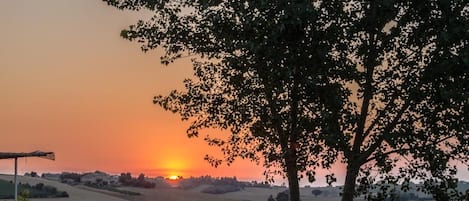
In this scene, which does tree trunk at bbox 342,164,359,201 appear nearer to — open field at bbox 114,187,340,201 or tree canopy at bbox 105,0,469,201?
tree canopy at bbox 105,0,469,201

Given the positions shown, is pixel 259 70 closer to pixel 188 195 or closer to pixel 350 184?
pixel 350 184

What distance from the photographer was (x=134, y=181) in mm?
88812

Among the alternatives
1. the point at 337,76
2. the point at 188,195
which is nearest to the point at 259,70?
the point at 337,76

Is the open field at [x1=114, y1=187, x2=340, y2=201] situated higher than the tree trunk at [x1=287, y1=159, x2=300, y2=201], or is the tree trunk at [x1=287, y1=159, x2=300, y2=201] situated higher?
the tree trunk at [x1=287, y1=159, x2=300, y2=201]

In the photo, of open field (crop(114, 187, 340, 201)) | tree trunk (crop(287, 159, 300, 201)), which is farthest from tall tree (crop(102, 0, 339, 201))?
open field (crop(114, 187, 340, 201))

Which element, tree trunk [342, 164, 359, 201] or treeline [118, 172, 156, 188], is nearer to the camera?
tree trunk [342, 164, 359, 201]

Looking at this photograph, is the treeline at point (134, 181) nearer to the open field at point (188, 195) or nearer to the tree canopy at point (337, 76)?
the open field at point (188, 195)

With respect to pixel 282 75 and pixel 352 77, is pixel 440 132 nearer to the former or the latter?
pixel 352 77

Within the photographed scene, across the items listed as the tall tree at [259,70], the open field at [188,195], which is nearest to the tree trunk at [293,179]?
the tall tree at [259,70]

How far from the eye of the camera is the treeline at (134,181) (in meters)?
86.4

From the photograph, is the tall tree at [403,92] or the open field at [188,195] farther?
the open field at [188,195]

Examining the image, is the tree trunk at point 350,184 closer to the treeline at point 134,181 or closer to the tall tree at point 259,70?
the tall tree at point 259,70

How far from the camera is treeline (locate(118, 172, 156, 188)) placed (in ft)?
284

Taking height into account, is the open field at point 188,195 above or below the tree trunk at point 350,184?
below
